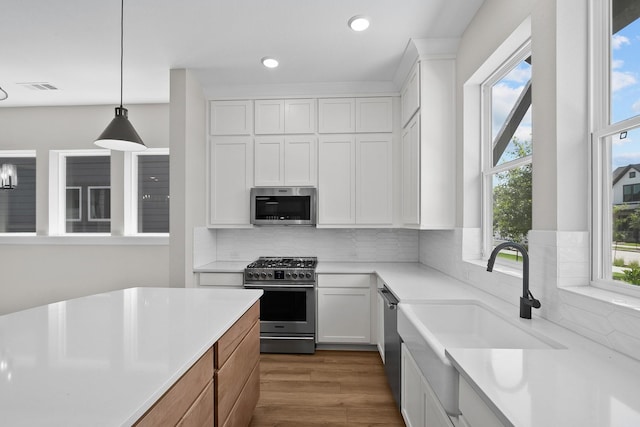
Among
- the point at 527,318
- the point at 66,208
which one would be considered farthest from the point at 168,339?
the point at 66,208

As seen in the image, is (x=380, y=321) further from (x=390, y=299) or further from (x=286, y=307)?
(x=286, y=307)

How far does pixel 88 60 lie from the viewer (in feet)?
9.71

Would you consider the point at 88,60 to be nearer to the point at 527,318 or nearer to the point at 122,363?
the point at 122,363

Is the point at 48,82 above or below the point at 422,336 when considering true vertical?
above

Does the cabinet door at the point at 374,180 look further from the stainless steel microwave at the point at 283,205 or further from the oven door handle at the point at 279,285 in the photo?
the oven door handle at the point at 279,285

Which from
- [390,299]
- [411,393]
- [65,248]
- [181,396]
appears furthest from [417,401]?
[65,248]

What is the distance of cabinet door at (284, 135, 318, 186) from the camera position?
11.5 feet

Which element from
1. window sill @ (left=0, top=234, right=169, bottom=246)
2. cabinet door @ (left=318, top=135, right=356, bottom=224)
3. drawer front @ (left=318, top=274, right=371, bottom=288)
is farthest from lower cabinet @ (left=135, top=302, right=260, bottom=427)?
window sill @ (left=0, top=234, right=169, bottom=246)

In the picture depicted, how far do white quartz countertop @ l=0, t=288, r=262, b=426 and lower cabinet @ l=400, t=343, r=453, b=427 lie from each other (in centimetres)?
93

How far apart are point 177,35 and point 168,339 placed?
241 centimetres

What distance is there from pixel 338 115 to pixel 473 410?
3052 millimetres

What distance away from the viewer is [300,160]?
351cm

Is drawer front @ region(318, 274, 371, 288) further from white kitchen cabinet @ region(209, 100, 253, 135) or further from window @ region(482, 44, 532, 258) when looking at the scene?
white kitchen cabinet @ region(209, 100, 253, 135)

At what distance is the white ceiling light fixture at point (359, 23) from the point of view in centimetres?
231
